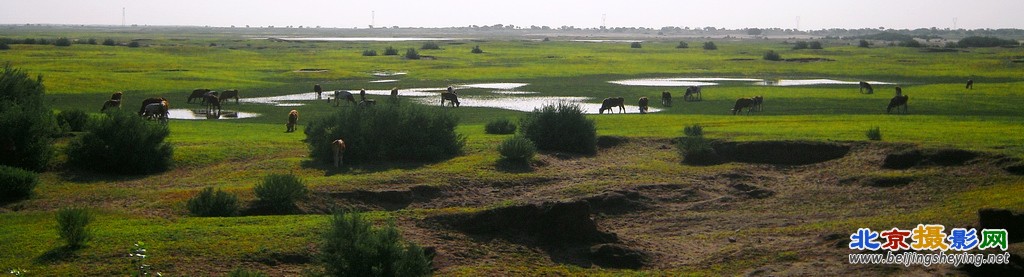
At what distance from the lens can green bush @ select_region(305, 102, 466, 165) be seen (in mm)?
25953

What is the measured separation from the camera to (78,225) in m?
14.8

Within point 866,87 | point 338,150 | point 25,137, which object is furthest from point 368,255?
point 866,87

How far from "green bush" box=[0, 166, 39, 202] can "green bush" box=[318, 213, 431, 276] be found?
9.89 metres

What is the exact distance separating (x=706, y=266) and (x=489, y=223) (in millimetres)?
3844

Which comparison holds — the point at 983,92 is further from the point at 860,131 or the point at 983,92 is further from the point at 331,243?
the point at 331,243

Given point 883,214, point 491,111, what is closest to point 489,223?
point 883,214

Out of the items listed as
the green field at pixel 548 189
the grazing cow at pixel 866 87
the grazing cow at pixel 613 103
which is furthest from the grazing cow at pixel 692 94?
the grazing cow at pixel 866 87

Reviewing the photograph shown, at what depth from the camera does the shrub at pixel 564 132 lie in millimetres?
27656

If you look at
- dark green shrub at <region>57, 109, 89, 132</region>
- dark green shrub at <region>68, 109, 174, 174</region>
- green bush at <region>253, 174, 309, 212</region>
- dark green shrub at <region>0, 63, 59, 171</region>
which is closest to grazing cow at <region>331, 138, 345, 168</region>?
dark green shrub at <region>68, 109, 174, 174</region>

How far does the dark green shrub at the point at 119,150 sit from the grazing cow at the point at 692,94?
3048cm

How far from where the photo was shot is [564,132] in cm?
2764

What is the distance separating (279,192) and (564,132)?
10.5 metres

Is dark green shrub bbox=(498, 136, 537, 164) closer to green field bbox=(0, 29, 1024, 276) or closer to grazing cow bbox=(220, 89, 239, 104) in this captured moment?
green field bbox=(0, 29, 1024, 276)

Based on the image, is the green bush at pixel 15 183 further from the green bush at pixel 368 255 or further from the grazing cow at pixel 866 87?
the grazing cow at pixel 866 87
